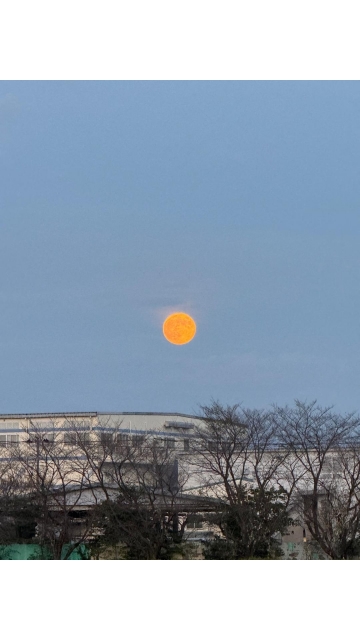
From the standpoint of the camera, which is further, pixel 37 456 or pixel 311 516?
pixel 37 456

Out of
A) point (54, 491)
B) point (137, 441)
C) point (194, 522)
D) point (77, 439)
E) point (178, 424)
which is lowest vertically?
point (194, 522)

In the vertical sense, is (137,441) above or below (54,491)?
above

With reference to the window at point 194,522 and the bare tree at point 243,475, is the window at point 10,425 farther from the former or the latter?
the window at point 194,522

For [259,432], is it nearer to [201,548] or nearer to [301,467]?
[301,467]

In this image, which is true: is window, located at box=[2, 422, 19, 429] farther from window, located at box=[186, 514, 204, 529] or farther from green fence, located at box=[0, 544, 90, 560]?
window, located at box=[186, 514, 204, 529]

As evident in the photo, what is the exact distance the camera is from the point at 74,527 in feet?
87.0

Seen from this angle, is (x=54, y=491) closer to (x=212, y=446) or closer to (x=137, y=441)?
(x=137, y=441)

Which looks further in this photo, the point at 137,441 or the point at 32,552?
the point at 137,441

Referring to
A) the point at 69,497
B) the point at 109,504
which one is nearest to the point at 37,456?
the point at 69,497

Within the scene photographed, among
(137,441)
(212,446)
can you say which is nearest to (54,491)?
(137,441)

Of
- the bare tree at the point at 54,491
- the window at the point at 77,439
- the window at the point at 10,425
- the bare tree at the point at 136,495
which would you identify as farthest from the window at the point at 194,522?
the window at the point at 10,425

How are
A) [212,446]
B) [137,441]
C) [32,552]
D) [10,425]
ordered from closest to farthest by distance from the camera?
[32,552], [212,446], [137,441], [10,425]

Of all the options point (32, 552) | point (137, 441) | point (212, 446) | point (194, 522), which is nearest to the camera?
point (194, 522)

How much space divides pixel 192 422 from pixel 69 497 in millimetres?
14940
